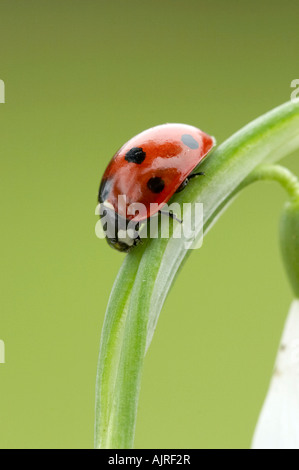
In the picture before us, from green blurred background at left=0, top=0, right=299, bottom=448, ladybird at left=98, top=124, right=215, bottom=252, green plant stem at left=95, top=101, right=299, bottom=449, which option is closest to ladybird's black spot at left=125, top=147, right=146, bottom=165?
ladybird at left=98, top=124, right=215, bottom=252

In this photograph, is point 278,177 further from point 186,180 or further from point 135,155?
Result: point 135,155

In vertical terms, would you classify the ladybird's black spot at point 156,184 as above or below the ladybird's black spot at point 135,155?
below

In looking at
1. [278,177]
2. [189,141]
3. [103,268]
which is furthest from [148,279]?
[103,268]

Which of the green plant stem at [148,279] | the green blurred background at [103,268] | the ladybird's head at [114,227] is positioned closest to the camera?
the green plant stem at [148,279]

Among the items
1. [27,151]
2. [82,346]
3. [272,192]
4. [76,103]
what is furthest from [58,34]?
[82,346]

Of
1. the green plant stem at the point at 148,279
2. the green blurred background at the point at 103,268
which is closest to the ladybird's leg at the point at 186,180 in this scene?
the green plant stem at the point at 148,279

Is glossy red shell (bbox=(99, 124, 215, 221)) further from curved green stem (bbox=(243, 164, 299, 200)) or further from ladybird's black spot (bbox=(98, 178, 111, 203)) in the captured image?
curved green stem (bbox=(243, 164, 299, 200))

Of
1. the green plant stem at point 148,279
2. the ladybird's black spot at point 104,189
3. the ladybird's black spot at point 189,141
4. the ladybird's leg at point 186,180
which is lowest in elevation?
the green plant stem at point 148,279

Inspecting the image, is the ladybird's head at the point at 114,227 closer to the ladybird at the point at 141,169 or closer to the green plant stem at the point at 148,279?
the ladybird at the point at 141,169
